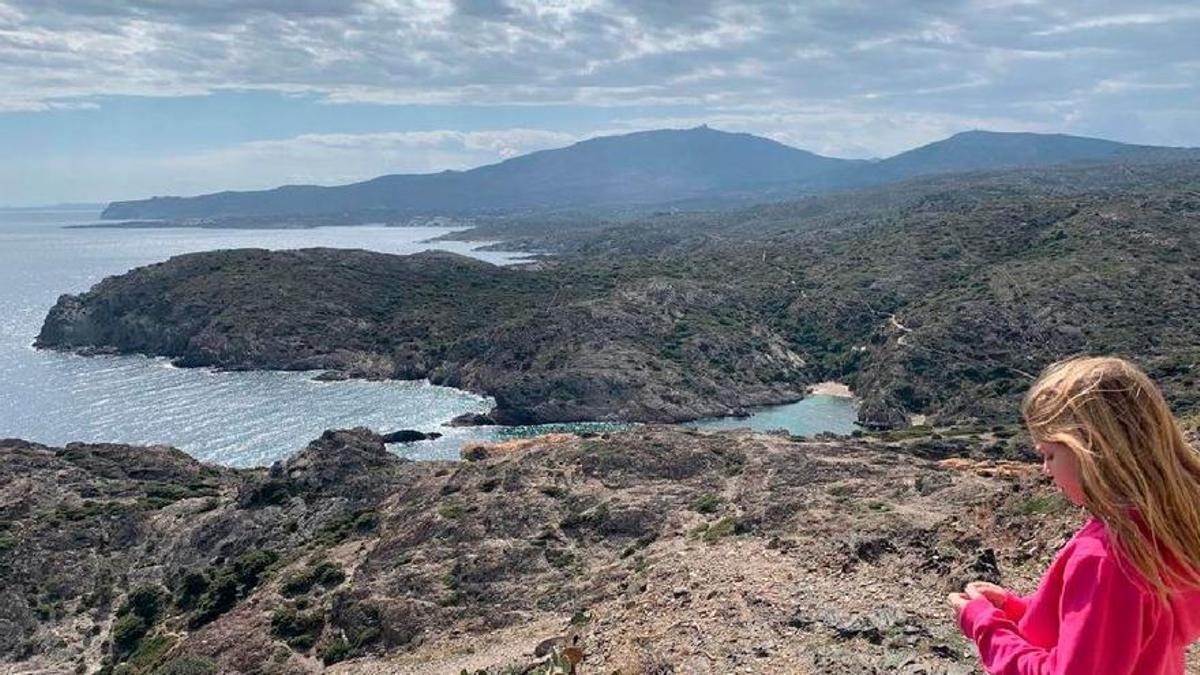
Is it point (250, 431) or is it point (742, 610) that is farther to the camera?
point (250, 431)

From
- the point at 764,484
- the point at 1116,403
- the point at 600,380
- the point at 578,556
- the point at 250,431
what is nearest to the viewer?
the point at 1116,403

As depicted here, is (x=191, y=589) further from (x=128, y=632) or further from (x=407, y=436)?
(x=407, y=436)

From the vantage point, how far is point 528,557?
95.0 feet

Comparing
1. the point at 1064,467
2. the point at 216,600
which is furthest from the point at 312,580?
the point at 1064,467

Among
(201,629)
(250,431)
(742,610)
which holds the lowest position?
(250,431)

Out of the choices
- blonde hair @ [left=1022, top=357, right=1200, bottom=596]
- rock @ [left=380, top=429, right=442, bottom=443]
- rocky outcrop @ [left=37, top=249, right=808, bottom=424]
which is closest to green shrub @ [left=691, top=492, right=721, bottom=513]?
blonde hair @ [left=1022, top=357, right=1200, bottom=596]

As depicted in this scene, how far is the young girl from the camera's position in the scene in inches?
112

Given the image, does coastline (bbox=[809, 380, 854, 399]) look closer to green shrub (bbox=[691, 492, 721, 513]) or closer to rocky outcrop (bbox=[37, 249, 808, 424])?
rocky outcrop (bbox=[37, 249, 808, 424])

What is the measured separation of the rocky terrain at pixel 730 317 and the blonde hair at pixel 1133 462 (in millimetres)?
59392

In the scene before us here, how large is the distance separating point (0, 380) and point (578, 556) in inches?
3919

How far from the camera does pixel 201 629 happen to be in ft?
101

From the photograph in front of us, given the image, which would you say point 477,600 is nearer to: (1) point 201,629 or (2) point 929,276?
(1) point 201,629

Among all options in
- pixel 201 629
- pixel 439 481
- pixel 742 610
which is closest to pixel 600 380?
pixel 439 481

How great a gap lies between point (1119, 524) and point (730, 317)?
10576 cm
